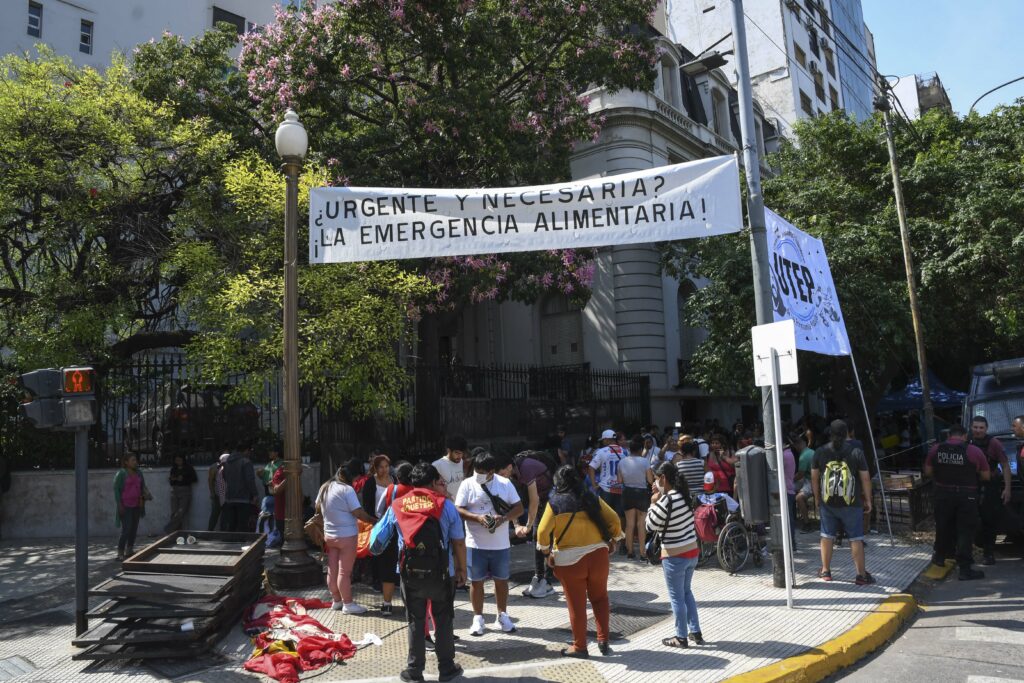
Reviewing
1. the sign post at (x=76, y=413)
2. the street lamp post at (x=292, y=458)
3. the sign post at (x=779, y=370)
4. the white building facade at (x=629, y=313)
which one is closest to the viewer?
the sign post at (x=76, y=413)

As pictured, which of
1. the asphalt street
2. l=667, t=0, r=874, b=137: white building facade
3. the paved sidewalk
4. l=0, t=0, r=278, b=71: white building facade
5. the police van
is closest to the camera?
the asphalt street

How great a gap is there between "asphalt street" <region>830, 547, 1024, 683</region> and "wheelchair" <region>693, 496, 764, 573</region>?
6.59 feet

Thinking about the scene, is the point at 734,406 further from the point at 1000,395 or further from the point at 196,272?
the point at 196,272

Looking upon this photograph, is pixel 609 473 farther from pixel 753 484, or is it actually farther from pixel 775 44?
pixel 775 44

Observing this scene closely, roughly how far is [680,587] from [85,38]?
108 ft

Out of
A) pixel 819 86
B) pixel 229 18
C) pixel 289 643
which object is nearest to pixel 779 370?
pixel 289 643

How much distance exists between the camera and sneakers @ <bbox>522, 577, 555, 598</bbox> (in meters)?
8.29

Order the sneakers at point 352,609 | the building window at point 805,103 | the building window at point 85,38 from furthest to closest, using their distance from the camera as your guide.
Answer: the building window at point 805,103
the building window at point 85,38
the sneakers at point 352,609

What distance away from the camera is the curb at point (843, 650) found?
221 inches

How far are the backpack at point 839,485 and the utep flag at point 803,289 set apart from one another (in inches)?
51.6

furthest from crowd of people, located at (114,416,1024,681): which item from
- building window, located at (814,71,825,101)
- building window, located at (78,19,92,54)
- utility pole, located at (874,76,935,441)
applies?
building window, located at (814,71,825,101)

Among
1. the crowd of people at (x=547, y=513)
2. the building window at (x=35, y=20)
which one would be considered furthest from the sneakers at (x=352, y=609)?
the building window at (x=35, y=20)

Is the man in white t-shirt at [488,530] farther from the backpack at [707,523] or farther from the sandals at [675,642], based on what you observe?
the backpack at [707,523]

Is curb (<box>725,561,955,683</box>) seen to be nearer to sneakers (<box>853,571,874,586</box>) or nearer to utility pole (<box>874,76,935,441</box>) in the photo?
sneakers (<box>853,571,874,586</box>)
